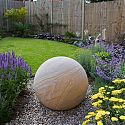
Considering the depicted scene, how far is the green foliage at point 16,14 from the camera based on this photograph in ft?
49.8

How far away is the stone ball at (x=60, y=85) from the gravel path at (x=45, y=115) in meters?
0.10

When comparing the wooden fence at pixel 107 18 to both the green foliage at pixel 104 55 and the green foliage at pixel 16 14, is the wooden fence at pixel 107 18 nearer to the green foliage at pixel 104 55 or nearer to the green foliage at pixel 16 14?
the green foliage at pixel 16 14

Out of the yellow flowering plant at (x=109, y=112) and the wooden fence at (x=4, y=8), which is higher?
the wooden fence at (x=4, y=8)

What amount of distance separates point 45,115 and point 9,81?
2.43ft

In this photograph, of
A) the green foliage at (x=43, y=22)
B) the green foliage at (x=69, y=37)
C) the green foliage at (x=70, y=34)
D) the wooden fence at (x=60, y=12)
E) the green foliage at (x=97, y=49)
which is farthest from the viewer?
the green foliage at (x=43, y=22)

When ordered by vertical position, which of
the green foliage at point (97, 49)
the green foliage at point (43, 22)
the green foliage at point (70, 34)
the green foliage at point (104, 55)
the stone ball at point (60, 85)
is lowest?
the stone ball at point (60, 85)

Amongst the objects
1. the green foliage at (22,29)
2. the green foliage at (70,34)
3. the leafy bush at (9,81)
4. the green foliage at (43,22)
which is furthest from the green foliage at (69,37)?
the leafy bush at (9,81)

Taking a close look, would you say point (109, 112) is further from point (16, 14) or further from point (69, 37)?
point (16, 14)

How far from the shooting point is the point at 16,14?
15383mm

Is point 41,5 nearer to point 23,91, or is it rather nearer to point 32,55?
point 32,55

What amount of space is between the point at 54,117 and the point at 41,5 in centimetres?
1271

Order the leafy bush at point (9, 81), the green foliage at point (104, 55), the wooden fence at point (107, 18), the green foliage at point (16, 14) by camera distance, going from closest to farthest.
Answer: the leafy bush at point (9, 81)
the green foliage at point (104, 55)
the wooden fence at point (107, 18)
the green foliage at point (16, 14)

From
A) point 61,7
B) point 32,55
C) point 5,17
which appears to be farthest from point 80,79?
point 5,17

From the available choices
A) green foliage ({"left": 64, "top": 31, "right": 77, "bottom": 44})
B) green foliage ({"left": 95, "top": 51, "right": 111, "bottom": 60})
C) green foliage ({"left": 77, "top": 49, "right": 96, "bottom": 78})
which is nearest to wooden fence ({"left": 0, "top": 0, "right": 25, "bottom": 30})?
green foliage ({"left": 64, "top": 31, "right": 77, "bottom": 44})
